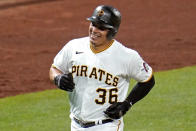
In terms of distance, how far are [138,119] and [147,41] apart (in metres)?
5.62

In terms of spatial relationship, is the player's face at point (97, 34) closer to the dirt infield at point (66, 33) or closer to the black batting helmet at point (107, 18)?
the black batting helmet at point (107, 18)

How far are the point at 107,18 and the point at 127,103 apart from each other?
84 cm

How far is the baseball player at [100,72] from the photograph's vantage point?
6160mm

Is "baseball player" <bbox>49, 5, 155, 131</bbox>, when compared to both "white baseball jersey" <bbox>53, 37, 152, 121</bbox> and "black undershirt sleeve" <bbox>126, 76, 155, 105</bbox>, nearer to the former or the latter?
"white baseball jersey" <bbox>53, 37, 152, 121</bbox>

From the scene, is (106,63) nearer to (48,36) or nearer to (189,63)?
(189,63)

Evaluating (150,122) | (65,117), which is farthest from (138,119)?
(65,117)

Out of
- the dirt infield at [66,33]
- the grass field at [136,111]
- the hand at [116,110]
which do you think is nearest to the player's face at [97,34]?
the hand at [116,110]

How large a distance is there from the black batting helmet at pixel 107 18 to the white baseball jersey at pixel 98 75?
0.19 metres

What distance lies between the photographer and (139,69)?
6277 millimetres

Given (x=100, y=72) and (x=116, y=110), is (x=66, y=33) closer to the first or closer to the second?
(x=100, y=72)

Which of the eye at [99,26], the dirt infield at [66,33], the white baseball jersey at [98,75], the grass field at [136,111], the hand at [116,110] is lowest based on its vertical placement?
the dirt infield at [66,33]

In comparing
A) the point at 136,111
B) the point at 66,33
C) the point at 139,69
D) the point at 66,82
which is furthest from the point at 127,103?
the point at 66,33

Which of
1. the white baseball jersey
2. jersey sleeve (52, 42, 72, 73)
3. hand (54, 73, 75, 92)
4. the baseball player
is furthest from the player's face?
hand (54, 73, 75, 92)

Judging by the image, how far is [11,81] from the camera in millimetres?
12188
